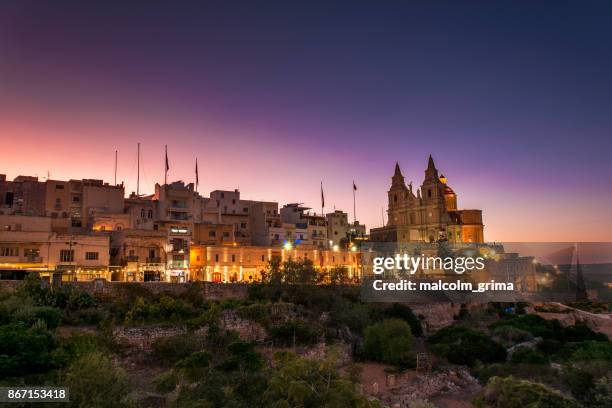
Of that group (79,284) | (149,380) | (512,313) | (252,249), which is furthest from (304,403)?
(512,313)

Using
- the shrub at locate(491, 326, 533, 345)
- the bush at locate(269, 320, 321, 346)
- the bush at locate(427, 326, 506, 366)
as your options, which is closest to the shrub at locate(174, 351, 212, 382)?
the bush at locate(269, 320, 321, 346)

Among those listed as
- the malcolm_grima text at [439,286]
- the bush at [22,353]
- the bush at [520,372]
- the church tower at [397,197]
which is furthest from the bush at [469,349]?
the church tower at [397,197]

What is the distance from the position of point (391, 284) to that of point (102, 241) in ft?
100

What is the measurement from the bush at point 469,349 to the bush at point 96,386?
94.3ft

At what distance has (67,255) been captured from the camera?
44562 mm

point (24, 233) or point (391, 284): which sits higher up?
point (24, 233)

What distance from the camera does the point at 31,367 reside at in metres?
20.1

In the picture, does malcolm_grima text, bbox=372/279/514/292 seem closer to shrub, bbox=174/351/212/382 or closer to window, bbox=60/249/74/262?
shrub, bbox=174/351/212/382

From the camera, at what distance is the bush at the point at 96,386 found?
14.2 m

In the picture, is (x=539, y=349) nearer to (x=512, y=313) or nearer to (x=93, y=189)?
(x=512, y=313)

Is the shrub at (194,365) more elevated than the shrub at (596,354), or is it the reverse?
the shrub at (194,365)

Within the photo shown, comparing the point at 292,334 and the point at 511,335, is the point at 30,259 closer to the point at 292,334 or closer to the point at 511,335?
the point at 292,334

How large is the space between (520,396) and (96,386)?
52.6ft

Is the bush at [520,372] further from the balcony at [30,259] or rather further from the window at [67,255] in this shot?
the balcony at [30,259]
